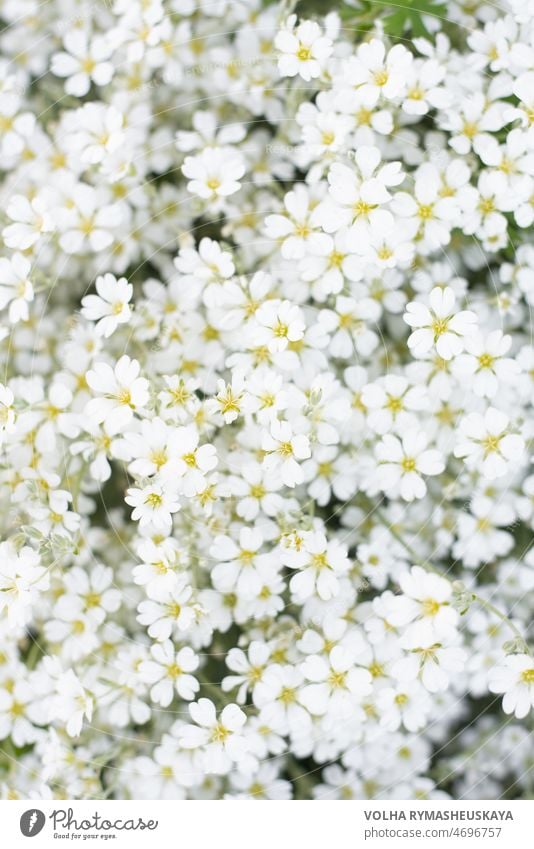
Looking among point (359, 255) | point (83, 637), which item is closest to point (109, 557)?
point (83, 637)

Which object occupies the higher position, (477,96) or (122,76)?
(122,76)

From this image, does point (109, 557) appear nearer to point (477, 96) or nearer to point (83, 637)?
point (83, 637)

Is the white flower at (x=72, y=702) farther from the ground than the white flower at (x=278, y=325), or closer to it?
closer to it

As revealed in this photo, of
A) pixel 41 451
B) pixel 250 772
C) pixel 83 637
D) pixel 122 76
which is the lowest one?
pixel 250 772

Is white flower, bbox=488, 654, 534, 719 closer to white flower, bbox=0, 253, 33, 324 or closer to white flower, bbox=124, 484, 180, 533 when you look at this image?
white flower, bbox=124, 484, 180, 533

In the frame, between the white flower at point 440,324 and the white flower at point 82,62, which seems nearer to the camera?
the white flower at point 440,324

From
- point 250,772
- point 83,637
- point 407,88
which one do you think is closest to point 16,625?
point 83,637

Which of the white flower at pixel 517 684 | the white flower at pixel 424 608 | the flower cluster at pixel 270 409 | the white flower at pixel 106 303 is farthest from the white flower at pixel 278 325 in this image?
the white flower at pixel 517 684

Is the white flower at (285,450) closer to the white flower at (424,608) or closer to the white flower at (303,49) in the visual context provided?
the white flower at (424,608)
